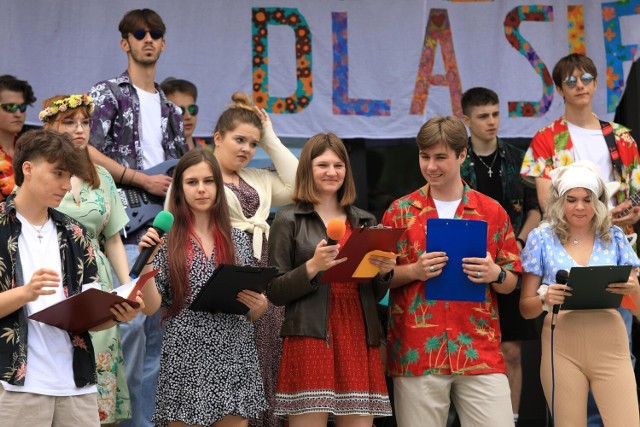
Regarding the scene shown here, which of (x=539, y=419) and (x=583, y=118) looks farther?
(x=539, y=419)

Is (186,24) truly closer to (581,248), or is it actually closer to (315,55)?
(315,55)

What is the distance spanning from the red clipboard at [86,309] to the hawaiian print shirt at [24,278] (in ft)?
0.29

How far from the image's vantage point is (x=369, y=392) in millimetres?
4770

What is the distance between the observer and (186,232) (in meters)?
4.88

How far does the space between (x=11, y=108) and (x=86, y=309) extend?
8.07 feet

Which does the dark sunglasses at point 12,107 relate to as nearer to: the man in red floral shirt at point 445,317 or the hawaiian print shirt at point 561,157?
the man in red floral shirt at point 445,317

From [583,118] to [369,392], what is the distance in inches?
99.2

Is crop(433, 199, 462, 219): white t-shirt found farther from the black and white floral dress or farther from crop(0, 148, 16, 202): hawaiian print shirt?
crop(0, 148, 16, 202): hawaiian print shirt

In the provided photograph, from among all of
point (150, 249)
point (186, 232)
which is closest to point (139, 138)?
point (186, 232)

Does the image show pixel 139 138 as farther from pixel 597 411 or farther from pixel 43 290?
pixel 597 411

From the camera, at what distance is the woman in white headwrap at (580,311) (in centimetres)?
507

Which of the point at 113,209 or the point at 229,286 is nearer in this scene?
the point at 229,286

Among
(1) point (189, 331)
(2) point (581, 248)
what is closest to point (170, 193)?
(1) point (189, 331)

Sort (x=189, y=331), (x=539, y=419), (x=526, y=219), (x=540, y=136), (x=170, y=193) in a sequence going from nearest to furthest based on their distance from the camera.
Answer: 1. (x=189, y=331)
2. (x=170, y=193)
3. (x=540, y=136)
4. (x=526, y=219)
5. (x=539, y=419)
